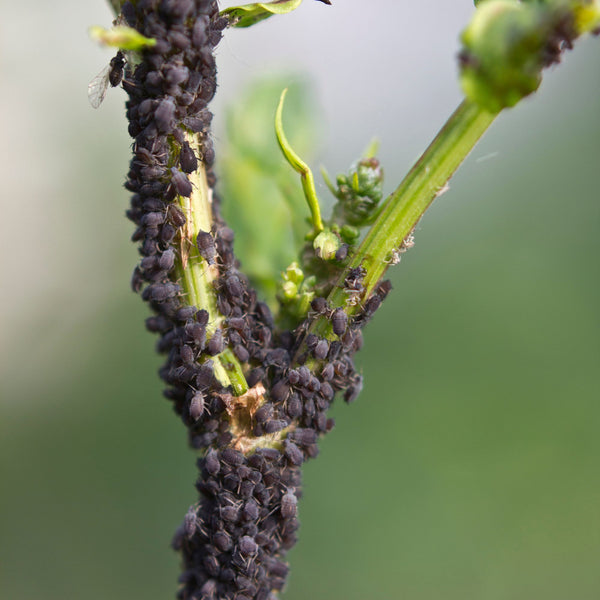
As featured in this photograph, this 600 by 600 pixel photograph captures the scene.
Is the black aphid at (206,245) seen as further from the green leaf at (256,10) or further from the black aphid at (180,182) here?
the green leaf at (256,10)

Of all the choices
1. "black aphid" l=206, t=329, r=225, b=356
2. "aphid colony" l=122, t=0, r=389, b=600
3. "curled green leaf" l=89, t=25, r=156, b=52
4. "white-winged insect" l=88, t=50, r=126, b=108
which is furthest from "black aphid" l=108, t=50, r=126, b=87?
"black aphid" l=206, t=329, r=225, b=356

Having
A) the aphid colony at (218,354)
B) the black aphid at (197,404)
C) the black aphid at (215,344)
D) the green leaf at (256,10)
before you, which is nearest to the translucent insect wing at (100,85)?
the aphid colony at (218,354)

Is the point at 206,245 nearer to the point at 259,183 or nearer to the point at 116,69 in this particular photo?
the point at 116,69

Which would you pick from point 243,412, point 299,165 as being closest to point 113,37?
point 299,165

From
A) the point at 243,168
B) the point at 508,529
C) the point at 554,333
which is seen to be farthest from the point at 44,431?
the point at 243,168

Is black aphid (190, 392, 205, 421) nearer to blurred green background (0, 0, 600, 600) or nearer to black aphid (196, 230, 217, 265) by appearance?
black aphid (196, 230, 217, 265)
